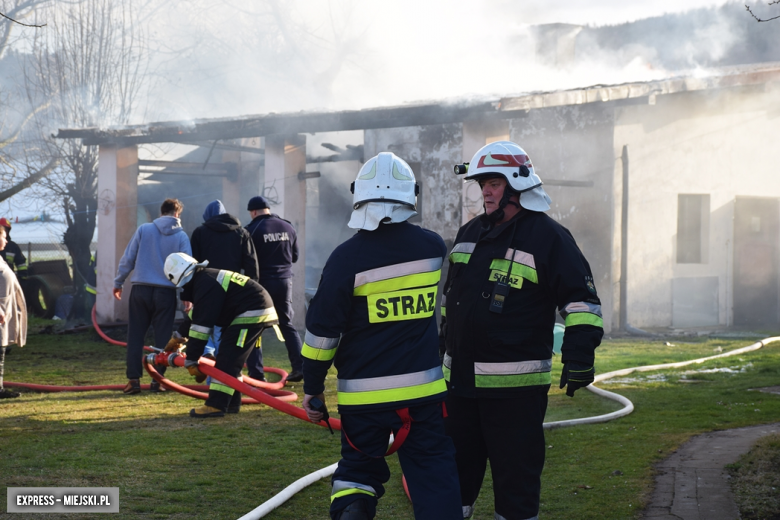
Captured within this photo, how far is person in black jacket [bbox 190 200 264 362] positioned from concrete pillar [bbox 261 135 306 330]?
485 cm

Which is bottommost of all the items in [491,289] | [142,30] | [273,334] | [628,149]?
[273,334]

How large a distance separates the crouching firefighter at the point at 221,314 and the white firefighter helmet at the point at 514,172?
3094 millimetres

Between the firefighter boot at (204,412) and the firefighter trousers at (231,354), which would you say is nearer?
the firefighter trousers at (231,354)

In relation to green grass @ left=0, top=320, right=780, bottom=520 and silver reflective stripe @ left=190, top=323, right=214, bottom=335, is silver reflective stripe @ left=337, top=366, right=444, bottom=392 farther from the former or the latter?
silver reflective stripe @ left=190, top=323, right=214, bottom=335

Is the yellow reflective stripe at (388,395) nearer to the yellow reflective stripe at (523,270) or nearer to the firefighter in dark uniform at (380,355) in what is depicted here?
the firefighter in dark uniform at (380,355)

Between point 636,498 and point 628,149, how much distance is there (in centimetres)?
983

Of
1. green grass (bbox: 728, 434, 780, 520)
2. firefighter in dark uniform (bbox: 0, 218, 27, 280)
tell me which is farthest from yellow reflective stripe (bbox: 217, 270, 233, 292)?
firefighter in dark uniform (bbox: 0, 218, 27, 280)

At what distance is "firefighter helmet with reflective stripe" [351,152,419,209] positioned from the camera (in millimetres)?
3234

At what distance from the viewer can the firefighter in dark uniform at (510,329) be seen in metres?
3.29

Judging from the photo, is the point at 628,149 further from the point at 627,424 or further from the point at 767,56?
the point at 767,56

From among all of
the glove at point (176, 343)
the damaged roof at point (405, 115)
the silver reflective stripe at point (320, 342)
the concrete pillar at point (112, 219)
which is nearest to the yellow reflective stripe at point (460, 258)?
the silver reflective stripe at point (320, 342)

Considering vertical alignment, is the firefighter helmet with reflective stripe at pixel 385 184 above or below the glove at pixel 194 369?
above

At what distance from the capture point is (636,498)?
4176mm

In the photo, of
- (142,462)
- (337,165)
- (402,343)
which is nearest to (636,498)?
(402,343)
